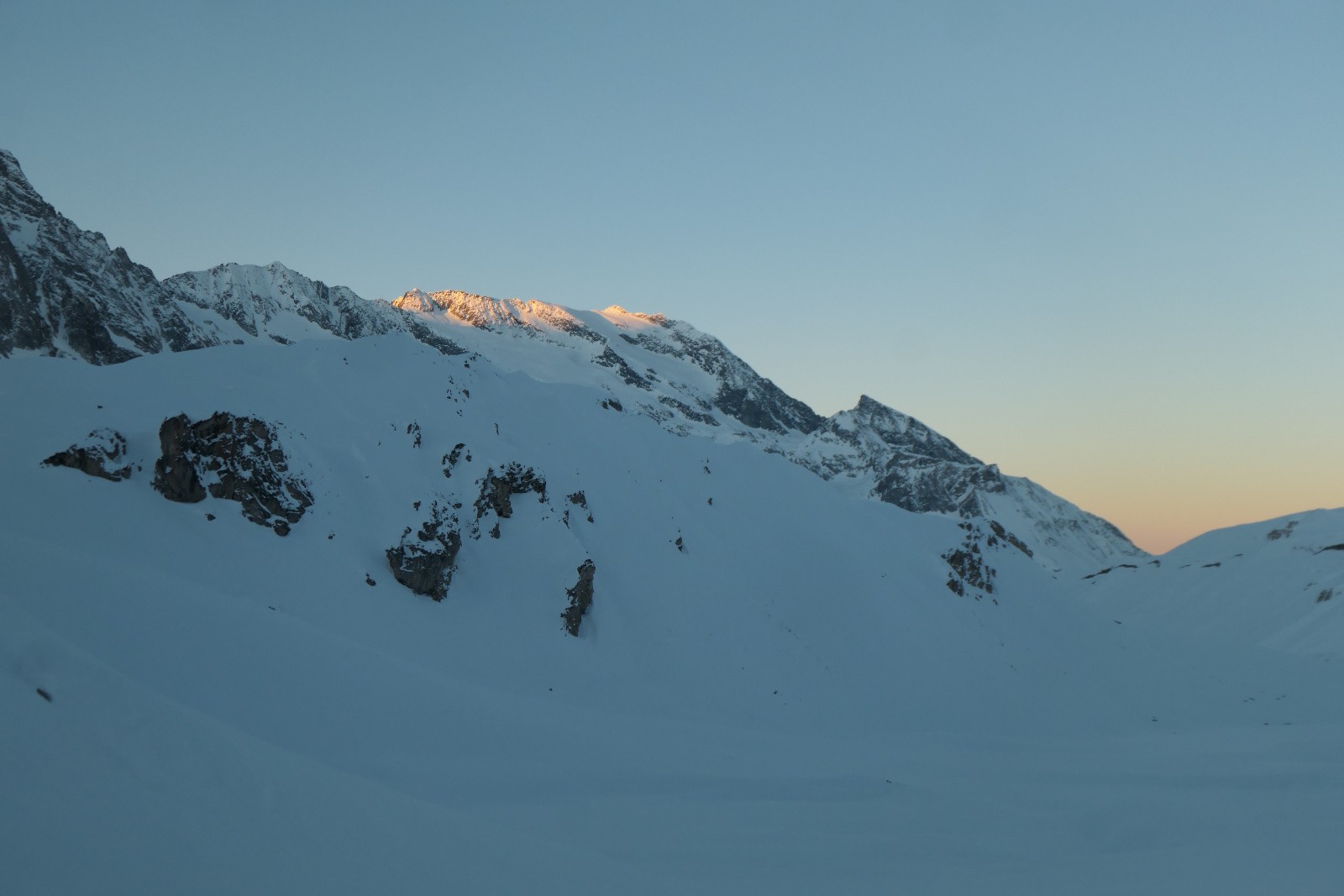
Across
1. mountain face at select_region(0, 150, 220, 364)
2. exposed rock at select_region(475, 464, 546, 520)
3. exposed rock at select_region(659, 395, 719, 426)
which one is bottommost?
exposed rock at select_region(475, 464, 546, 520)

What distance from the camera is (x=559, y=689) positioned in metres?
27.9

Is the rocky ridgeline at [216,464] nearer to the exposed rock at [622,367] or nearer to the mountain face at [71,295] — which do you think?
the mountain face at [71,295]

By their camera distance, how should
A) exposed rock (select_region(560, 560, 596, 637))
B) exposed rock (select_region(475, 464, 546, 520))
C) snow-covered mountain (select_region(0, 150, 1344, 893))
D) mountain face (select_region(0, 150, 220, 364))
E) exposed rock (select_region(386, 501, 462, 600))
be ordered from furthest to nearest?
mountain face (select_region(0, 150, 220, 364)) < exposed rock (select_region(475, 464, 546, 520)) < exposed rock (select_region(560, 560, 596, 637)) < exposed rock (select_region(386, 501, 462, 600)) < snow-covered mountain (select_region(0, 150, 1344, 893))

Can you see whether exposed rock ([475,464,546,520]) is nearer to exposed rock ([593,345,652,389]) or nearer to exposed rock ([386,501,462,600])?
exposed rock ([386,501,462,600])

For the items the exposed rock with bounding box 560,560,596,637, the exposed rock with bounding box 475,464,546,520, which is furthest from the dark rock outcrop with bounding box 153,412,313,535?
the exposed rock with bounding box 560,560,596,637

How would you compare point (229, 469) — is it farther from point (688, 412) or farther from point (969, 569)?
point (688, 412)

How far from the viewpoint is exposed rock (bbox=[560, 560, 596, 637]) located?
100 ft

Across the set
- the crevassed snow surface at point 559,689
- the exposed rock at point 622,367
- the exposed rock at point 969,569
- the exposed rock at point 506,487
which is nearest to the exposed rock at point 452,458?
the crevassed snow surface at point 559,689

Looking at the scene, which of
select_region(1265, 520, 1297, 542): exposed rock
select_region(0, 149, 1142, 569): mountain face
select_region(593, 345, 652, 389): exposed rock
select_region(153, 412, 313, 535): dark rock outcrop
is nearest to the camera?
select_region(153, 412, 313, 535): dark rock outcrop

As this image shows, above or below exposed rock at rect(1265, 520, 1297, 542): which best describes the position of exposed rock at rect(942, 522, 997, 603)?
below

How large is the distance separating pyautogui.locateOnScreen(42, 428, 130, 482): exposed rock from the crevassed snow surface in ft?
1.63

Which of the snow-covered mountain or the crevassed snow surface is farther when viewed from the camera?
the snow-covered mountain

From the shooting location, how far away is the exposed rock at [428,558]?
28.4 metres

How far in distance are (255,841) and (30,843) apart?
2424 mm
